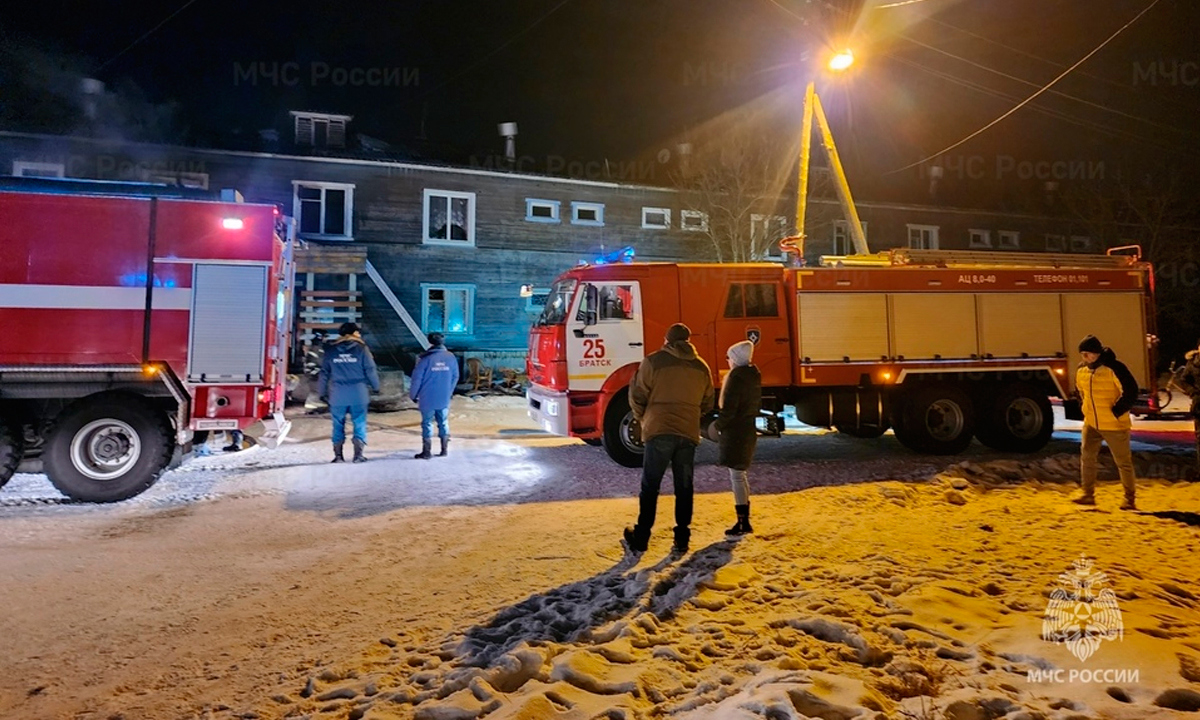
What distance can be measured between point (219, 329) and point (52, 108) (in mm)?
17372

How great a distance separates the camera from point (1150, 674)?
2686 millimetres

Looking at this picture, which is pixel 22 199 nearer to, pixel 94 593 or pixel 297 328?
pixel 94 593

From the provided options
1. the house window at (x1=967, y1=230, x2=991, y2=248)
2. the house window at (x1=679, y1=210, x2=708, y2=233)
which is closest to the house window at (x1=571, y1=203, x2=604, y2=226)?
the house window at (x1=679, y1=210, x2=708, y2=233)

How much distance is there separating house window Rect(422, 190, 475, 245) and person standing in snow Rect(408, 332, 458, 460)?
499 inches

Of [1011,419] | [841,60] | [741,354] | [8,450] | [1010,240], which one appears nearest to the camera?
[741,354]

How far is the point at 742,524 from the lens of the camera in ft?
17.3

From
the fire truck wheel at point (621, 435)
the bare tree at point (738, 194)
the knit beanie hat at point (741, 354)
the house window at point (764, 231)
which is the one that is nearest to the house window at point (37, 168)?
the fire truck wheel at point (621, 435)

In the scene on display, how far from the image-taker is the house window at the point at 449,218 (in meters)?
20.6

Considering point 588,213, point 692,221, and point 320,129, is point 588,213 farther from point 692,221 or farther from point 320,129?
point 320,129

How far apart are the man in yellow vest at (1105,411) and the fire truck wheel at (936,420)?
2.57 meters

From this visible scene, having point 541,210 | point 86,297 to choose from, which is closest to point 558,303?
point 86,297

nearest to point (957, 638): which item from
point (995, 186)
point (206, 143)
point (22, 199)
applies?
point (22, 199)

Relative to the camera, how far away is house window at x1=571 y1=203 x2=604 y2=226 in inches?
878

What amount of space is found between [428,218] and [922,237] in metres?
20.8
